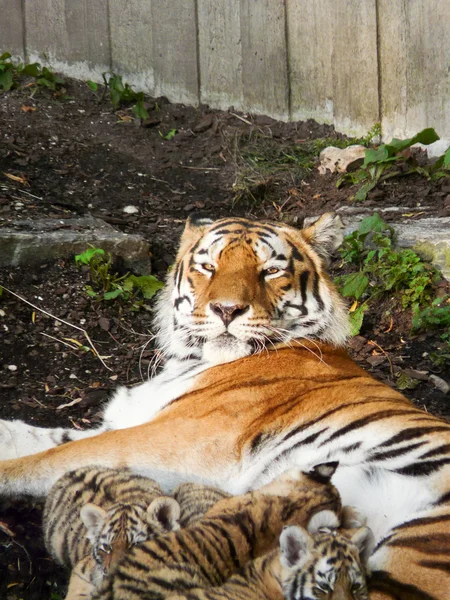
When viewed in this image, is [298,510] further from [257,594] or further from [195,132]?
[195,132]

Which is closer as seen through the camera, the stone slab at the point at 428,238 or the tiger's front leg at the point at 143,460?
the tiger's front leg at the point at 143,460

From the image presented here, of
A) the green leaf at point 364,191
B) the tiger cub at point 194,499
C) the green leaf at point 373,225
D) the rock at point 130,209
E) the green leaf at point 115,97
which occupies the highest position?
the green leaf at point 115,97

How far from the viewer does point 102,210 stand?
595 centimetres

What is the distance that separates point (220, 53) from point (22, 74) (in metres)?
1.77

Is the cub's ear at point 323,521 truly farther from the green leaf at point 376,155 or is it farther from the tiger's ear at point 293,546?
the green leaf at point 376,155

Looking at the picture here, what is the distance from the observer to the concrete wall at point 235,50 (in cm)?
Answer: 654

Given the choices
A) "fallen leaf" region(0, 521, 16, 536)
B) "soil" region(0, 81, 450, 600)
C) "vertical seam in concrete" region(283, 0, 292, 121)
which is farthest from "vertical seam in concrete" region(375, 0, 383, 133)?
"fallen leaf" region(0, 521, 16, 536)

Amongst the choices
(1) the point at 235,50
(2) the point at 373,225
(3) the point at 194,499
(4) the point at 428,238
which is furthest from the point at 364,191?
(3) the point at 194,499

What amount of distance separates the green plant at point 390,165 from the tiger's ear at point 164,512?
161 inches

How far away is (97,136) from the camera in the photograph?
687cm

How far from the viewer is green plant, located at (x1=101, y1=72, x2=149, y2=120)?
7168 mm

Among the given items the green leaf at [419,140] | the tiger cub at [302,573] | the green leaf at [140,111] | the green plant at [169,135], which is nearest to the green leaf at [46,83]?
the green leaf at [140,111]

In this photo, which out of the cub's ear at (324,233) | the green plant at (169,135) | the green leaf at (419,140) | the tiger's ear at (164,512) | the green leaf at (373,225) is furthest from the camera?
the green plant at (169,135)

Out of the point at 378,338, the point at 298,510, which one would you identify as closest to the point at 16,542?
the point at 298,510
